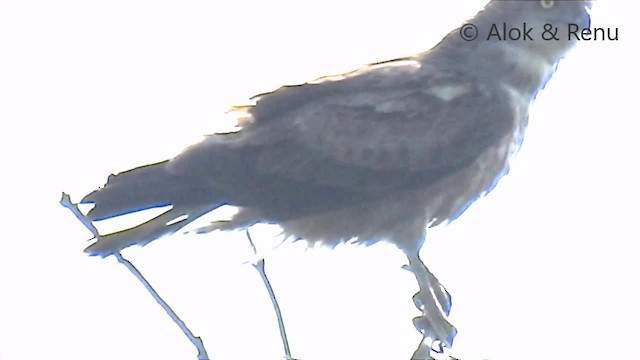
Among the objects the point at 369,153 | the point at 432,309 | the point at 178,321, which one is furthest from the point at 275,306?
the point at 369,153

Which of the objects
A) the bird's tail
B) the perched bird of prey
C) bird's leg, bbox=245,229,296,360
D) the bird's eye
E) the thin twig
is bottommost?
the thin twig

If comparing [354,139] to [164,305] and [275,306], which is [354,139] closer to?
[275,306]

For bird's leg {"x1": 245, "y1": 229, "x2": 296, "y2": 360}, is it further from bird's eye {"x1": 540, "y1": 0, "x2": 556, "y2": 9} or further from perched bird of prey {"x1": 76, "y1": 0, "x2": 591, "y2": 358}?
bird's eye {"x1": 540, "y1": 0, "x2": 556, "y2": 9}

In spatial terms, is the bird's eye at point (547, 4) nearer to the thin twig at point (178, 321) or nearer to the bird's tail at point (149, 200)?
the bird's tail at point (149, 200)

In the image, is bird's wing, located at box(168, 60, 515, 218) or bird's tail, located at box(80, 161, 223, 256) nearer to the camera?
bird's tail, located at box(80, 161, 223, 256)

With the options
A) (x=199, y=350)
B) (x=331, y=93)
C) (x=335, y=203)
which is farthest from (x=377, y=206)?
(x=199, y=350)

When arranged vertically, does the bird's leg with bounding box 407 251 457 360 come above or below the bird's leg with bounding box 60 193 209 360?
above

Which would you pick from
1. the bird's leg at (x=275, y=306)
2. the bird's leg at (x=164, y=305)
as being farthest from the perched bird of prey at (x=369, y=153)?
the bird's leg at (x=164, y=305)

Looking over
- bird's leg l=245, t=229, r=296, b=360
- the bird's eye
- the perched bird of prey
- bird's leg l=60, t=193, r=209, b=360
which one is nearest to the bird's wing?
the perched bird of prey
